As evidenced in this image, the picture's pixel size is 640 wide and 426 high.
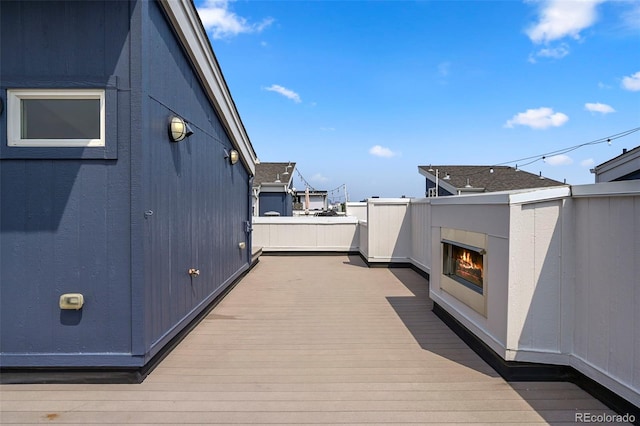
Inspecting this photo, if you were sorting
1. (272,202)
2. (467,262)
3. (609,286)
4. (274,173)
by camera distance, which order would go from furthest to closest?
(274,173)
(272,202)
(467,262)
(609,286)

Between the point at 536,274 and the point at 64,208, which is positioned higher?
the point at 64,208

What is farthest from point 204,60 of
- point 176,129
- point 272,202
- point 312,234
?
point 272,202

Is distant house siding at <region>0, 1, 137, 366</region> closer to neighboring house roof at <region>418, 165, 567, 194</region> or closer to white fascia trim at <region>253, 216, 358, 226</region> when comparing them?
white fascia trim at <region>253, 216, 358, 226</region>

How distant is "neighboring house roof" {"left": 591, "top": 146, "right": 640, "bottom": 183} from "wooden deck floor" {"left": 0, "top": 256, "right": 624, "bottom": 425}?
24.7 feet

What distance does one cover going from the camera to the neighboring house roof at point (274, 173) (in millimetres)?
Result: 17969

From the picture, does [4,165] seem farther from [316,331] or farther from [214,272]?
[316,331]

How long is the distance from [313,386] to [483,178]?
17616 mm

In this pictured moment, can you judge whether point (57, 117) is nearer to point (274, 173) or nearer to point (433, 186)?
point (274, 173)

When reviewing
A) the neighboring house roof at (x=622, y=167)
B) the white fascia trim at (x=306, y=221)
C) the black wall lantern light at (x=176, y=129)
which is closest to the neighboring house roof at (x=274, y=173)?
the white fascia trim at (x=306, y=221)

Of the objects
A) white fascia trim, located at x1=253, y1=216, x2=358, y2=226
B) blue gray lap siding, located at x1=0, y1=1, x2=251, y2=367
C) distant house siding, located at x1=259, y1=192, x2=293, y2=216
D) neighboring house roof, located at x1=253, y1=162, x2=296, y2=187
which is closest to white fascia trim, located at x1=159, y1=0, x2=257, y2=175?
blue gray lap siding, located at x1=0, y1=1, x2=251, y2=367

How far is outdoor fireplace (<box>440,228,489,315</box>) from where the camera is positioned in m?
2.87

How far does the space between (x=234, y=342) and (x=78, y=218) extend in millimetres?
1709

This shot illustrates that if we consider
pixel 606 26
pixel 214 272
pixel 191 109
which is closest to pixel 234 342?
pixel 214 272

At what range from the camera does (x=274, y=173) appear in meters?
19.2
